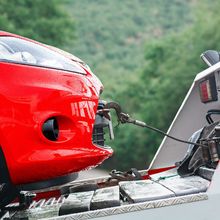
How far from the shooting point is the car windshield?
9.70 feet

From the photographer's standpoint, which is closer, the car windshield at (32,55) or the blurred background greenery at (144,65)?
the car windshield at (32,55)

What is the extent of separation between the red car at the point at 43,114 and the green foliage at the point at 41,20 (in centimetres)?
1584

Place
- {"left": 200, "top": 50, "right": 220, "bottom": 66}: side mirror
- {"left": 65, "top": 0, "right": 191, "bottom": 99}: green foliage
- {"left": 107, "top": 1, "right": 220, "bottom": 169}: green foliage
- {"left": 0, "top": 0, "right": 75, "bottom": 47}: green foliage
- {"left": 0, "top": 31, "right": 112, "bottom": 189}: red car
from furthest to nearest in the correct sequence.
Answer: {"left": 65, "top": 0, "right": 191, "bottom": 99}: green foliage
{"left": 0, "top": 0, "right": 75, "bottom": 47}: green foliage
{"left": 107, "top": 1, "right": 220, "bottom": 169}: green foliage
{"left": 200, "top": 50, "right": 220, "bottom": 66}: side mirror
{"left": 0, "top": 31, "right": 112, "bottom": 189}: red car

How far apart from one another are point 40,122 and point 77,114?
25 cm

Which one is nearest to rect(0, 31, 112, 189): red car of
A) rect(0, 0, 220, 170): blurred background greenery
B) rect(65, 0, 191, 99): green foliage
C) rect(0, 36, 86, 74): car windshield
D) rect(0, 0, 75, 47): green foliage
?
rect(0, 36, 86, 74): car windshield

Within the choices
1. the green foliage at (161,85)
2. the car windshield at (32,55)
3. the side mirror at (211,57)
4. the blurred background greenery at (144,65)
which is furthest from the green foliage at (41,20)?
the car windshield at (32,55)

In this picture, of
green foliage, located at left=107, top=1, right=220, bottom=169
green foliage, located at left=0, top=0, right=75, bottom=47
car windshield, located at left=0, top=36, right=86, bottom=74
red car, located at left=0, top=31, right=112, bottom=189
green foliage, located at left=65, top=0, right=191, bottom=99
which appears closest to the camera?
red car, located at left=0, top=31, right=112, bottom=189

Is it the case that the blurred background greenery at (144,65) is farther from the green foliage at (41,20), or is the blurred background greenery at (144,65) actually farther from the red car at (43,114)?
the red car at (43,114)

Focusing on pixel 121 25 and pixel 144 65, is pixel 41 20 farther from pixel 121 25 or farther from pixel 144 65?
pixel 121 25

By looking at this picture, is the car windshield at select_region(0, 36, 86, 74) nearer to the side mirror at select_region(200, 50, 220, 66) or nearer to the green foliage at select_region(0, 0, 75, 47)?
the side mirror at select_region(200, 50, 220, 66)

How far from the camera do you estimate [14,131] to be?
2.81 meters

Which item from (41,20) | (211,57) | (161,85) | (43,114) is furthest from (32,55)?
(41,20)

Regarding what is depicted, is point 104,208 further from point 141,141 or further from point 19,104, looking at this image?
point 141,141

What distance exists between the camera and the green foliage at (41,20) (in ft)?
62.7
